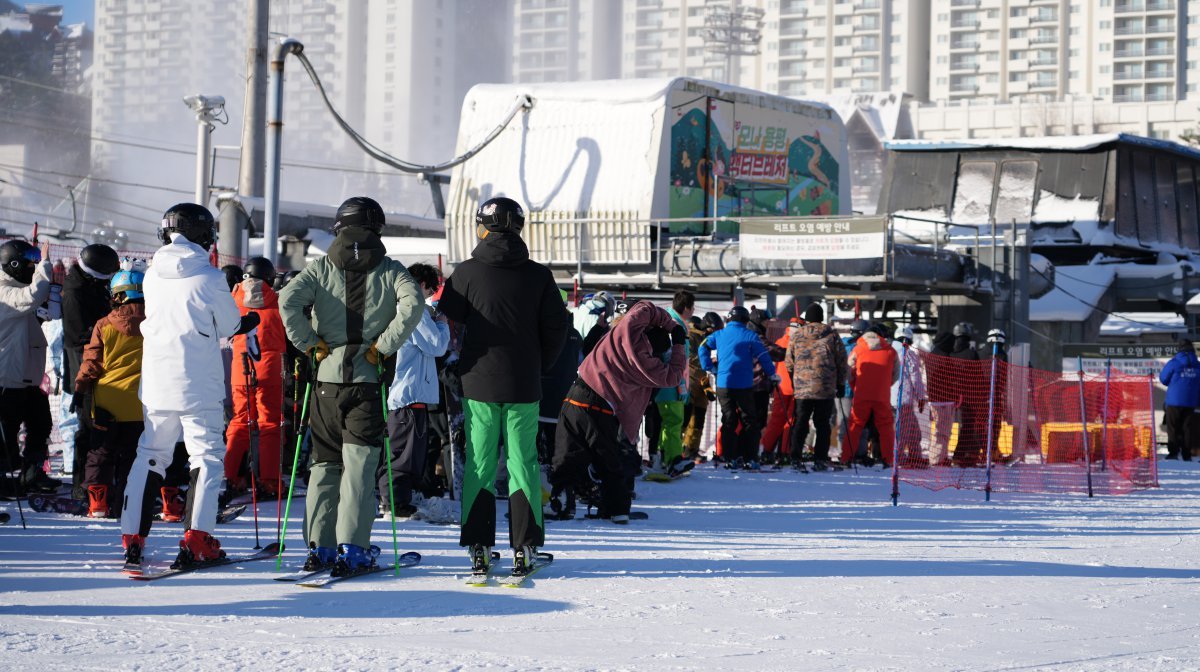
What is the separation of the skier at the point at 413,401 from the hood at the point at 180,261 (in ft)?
7.78

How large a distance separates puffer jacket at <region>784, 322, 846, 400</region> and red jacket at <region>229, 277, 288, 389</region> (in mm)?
6405

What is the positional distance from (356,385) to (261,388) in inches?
134

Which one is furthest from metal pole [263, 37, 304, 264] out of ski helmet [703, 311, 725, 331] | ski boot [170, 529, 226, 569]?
ski boot [170, 529, 226, 569]

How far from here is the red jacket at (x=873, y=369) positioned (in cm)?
1571

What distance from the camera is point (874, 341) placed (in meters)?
A: 15.9

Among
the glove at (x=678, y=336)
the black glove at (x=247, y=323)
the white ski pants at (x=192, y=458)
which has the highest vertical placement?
the glove at (x=678, y=336)

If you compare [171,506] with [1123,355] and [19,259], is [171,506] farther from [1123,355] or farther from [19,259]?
[1123,355]

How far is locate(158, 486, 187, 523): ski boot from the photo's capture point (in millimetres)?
8922

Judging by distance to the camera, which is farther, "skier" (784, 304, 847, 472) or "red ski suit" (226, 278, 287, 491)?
"skier" (784, 304, 847, 472)

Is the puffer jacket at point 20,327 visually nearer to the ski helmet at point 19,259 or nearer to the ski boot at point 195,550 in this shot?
the ski helmet at point 19,259

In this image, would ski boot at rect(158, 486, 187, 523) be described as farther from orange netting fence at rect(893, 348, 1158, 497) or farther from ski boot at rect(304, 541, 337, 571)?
orange netting fence at rect(893, 348, 1158, 497)

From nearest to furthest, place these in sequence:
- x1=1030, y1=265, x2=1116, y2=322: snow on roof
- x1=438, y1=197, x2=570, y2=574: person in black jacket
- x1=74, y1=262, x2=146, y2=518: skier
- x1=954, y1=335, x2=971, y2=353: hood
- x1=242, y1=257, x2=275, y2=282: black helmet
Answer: x1=438, y1=197, x2=570, y2=574: person in black jacket
x1=74, y1=262, x2=146, y2=518: skier
x1=242, y1=257, x2=275, y2=282: black helmet
x1=954, y1=335, x2=971, y2=353: hood
x1=1030, y1=265, x2=1116, y2=322: snow on roof

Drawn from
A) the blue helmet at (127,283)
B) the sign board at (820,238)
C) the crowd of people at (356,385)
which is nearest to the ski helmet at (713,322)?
the crowd of people at (356,385)

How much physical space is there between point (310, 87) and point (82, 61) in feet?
55.9
